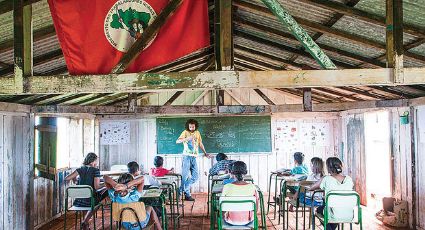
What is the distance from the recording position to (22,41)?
11.3 ft

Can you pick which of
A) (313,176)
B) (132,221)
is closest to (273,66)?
(313,176)

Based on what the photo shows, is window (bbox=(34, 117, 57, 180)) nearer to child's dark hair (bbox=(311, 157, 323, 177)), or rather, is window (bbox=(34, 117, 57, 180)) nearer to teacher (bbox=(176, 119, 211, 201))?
teacher (bbox=(176, 119, 211, 201))

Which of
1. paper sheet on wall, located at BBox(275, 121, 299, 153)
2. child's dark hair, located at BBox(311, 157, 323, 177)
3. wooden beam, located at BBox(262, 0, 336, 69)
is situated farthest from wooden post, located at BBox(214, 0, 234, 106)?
paper sheet on wall, located at BBox(275, 121, 299, 153)

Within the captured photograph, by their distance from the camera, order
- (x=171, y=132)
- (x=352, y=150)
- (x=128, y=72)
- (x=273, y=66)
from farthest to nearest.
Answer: (x=171, y=132) < (x=352, y=150) < (x=273, y=66) < (x=128, y=72)

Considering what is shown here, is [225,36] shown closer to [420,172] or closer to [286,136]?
[420,172]

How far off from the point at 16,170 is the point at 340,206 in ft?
17.4

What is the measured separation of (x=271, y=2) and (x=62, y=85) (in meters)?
1.98

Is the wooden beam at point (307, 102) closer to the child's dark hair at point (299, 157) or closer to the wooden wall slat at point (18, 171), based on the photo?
the child's dark hair at point (299, 157)

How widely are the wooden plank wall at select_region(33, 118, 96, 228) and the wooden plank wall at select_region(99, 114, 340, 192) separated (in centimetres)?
74

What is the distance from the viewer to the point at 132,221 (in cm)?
494

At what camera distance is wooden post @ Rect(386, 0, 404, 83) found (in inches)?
131

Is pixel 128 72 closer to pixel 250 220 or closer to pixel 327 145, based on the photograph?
pixel 250 220

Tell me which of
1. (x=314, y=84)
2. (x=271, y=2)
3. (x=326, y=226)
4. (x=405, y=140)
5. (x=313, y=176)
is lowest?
(x=326, y=226)

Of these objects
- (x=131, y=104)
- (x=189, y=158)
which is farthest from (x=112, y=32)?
(x=189, y=158)
